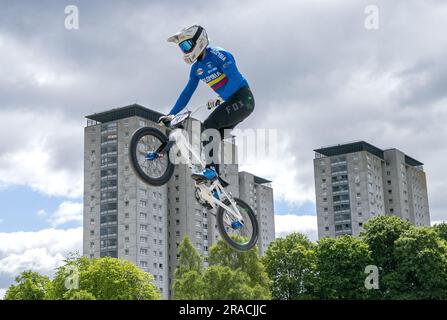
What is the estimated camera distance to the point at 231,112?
18.5 m

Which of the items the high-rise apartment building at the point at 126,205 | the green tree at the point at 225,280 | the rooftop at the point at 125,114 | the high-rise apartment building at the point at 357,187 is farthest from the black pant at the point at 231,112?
the high-rise apartment building at the point at 357,187

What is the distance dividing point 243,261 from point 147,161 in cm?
5368

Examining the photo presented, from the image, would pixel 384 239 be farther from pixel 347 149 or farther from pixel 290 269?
pixel 347 149

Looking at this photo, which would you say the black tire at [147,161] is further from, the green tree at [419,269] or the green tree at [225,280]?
the green tree at [419,269]

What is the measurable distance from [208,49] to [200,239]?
140m

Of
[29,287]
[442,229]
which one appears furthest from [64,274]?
[442,229]

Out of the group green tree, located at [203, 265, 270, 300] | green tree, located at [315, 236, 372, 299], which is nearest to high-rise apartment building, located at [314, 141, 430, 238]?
green tree, located at [315, 236, 372, 299]

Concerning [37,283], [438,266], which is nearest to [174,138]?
[438,266]

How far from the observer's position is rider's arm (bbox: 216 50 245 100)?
59.2 feet

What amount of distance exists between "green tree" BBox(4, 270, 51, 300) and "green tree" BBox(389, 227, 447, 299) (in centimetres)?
4175

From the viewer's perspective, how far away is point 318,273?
78125 millimetres

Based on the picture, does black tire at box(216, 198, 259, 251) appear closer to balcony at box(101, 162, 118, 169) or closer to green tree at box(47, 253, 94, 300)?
green tree at box(47, 253, 94, 300)
